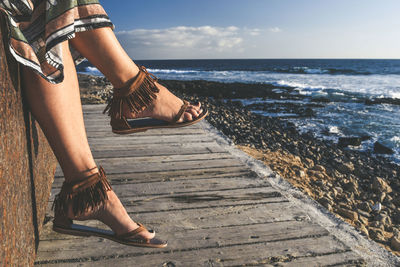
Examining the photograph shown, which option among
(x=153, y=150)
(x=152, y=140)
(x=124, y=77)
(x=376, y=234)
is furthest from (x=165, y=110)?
(x=376, y=234)

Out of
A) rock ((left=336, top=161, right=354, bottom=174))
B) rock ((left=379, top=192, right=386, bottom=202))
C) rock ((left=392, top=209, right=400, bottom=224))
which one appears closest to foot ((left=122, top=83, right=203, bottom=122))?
rock ((left=392, top=209, right=400, bottom=224))

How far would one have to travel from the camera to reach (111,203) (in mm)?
1339

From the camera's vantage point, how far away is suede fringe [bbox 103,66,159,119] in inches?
57.8

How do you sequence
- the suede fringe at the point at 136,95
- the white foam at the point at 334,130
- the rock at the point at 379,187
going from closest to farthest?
1. the suede fringe at the point at 136,95
2. the rock at the point at 379,187
3. the white foam at the point at 334,130

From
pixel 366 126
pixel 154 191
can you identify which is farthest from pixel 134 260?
pixel 366 126

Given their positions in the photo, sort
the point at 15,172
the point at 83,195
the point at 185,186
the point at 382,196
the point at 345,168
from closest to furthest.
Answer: the point at 15,172, the point at 83,195, the point at 185,186, the point at 382,196, the point at 345,168

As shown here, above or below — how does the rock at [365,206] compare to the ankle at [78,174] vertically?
below

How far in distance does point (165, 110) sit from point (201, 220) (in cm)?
60

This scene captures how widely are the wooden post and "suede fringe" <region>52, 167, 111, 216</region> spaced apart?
0.12m

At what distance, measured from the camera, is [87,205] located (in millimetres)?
1285

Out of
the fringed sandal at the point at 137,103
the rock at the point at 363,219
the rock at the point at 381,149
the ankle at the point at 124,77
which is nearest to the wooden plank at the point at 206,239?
the fringed sandal at the point at 137,103

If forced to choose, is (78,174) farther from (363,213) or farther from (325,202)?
(363,213)

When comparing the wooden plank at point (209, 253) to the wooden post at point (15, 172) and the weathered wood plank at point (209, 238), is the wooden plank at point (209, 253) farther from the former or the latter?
the wooden post at point (15, 172)

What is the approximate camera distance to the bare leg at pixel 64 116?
3.58 feet
